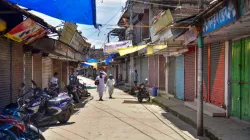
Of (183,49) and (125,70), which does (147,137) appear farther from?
(125,70)

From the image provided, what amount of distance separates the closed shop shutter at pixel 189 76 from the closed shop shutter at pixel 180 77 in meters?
0.57

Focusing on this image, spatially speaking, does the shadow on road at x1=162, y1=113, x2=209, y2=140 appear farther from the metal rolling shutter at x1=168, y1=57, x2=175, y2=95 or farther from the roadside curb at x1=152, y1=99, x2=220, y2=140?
the metal rolling shutter at x1=168, y1=57, x2=175, y2=95

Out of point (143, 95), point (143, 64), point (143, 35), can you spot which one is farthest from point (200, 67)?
point (143, 35)

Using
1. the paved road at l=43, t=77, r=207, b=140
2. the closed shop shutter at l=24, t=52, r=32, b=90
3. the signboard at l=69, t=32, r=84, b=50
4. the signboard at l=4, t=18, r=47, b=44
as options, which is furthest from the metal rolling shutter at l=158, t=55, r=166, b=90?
the signboard at l=4, t=18, r=47, b=44

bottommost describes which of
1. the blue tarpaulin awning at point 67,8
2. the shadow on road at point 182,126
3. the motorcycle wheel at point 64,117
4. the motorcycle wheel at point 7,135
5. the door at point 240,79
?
the shadow on road at point 182,126

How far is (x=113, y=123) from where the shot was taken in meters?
10.2

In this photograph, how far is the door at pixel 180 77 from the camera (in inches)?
664

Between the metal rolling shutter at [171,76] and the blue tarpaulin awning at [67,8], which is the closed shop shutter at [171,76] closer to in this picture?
the metal rolling shutter at [171,76]

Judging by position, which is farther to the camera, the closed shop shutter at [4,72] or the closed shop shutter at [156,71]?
the closed shop shutter at [156,71]

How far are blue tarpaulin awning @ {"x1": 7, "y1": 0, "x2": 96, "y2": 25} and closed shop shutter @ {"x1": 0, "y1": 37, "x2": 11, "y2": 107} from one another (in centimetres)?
341

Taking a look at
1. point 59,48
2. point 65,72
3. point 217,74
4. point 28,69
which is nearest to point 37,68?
point 59,48

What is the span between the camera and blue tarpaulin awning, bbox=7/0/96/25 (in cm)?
672

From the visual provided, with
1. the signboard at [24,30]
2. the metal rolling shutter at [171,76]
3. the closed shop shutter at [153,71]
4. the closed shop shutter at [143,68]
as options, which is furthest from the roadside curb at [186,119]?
the closed shop shutter at [143,68]

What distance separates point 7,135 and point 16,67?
20.3 ft
